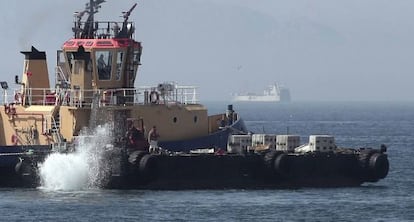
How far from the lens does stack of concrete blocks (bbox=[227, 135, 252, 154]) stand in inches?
2238

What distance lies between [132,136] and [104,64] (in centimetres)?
458

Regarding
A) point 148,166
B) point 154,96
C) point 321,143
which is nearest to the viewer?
point 148,166

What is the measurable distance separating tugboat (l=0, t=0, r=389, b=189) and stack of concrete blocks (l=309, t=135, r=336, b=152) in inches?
2.0

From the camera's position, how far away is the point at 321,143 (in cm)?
5825

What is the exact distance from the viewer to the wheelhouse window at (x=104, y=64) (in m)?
58.6

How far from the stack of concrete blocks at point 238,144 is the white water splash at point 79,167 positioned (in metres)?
5.26

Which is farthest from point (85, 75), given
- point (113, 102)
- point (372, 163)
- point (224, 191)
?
point (372, 163)

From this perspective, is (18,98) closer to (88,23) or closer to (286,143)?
(88,23)

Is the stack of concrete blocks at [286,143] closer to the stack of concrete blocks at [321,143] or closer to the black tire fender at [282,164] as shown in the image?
the stack of concrete blocks at [321,143]

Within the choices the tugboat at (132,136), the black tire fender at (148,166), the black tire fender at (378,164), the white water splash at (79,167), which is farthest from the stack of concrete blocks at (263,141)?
the white water splash at (79,167)

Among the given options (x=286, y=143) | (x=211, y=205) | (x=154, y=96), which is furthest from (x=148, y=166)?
(x=286, y=143)

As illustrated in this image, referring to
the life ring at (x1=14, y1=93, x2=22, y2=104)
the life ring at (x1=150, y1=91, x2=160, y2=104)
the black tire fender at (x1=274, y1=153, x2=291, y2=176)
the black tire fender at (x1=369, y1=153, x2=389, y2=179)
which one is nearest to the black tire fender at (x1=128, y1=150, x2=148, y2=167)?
the life ring at (x1=150, y1=91, x2=160, y2=104)

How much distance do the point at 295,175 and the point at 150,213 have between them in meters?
9.96

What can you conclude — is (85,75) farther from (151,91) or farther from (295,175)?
(295,175)
